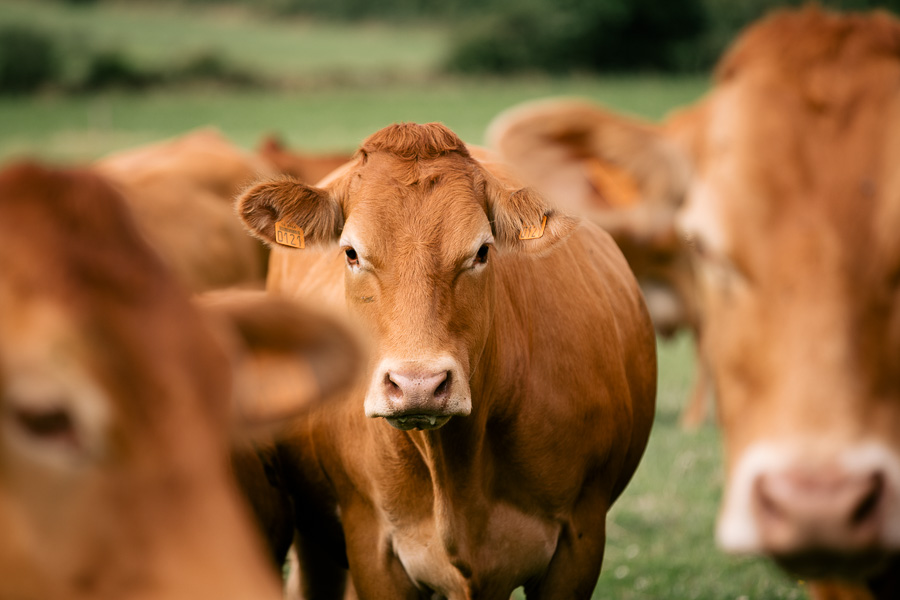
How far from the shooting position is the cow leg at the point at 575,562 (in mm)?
3945

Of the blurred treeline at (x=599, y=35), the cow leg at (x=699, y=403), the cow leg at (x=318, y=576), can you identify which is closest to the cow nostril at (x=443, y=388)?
the cow leg at (x=318, y=576)

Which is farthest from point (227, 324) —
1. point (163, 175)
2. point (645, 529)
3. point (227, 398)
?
point (163, 175)

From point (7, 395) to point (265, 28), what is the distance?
59.1 m

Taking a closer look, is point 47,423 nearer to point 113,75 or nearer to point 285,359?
point 285,359

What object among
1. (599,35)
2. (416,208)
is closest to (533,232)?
(416,208)

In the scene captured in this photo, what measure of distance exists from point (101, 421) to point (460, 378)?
1.62m

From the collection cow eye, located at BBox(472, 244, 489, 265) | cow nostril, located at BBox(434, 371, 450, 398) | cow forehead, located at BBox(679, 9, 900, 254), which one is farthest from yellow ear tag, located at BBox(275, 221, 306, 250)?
cow forehead, located at BBox(679, 9, 900, 254)

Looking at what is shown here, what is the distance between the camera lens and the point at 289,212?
3.79m

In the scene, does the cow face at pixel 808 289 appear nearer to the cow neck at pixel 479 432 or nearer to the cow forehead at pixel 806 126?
the cow forehead at pixel 806 126

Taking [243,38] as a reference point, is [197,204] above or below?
above

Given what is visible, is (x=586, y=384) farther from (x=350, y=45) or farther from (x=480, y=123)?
(x=350, y=45)

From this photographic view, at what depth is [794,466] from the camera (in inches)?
82.8

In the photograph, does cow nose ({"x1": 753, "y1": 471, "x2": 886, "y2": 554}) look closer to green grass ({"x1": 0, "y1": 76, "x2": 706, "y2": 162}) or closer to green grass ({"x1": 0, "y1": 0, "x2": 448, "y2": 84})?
green grass ({"x1": 0, "y1": 76, "x2": 706, "y2": 162})

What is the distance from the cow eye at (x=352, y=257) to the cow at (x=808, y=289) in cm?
148
